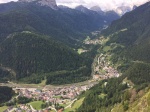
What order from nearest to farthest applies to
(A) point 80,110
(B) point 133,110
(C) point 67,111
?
(B) point 133,110 → (A) point 80,110 → (C) point 67,111

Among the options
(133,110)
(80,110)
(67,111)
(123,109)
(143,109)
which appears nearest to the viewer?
(143,109)

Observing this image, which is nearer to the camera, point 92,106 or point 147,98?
point 147,98

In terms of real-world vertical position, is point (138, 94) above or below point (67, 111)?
above

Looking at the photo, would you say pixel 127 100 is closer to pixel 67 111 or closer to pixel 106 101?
pixel 106 101

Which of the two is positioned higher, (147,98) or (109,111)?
(147,98)

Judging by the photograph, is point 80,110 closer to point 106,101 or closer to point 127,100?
point 106,101

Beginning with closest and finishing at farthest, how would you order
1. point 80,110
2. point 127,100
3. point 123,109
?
point 123,109 < point 127,100 < point 80,110

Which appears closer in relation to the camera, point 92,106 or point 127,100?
point 127,100

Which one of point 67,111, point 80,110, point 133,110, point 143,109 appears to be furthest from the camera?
point 67,111

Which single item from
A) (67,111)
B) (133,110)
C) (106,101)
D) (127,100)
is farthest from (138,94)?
(67,111)

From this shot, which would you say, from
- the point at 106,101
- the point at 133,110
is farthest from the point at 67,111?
the point at 133,110
